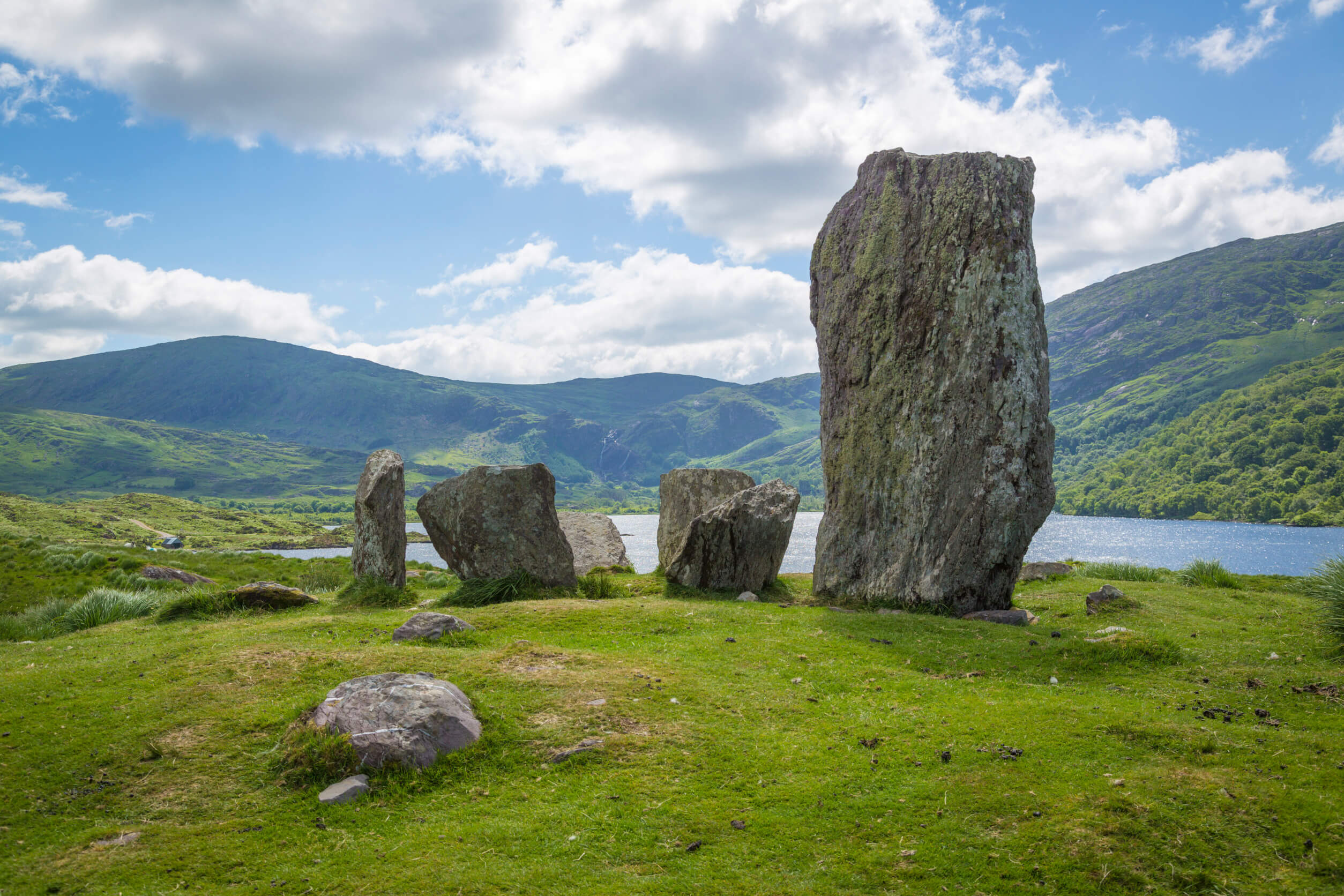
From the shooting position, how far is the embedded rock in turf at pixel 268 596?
17641 mm

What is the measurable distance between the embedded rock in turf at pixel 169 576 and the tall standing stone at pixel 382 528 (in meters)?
7.49

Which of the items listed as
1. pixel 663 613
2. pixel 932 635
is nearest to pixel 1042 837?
pixel 932 635

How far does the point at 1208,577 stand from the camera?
21.0 meters

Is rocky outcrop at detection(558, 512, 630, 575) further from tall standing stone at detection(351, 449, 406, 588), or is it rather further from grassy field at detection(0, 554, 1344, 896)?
grassy field at detection(0, 554, 1344, 896)

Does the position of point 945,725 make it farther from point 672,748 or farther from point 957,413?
point 957,413

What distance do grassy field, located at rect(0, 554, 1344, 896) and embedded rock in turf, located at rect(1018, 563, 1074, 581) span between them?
963 cm

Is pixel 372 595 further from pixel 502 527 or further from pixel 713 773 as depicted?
pixel 713 773

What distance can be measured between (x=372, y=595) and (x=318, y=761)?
1148cm

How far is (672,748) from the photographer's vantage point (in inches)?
345

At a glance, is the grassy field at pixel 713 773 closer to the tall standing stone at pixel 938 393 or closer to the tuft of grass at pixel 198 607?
the tuft of grass at pixel 198 607

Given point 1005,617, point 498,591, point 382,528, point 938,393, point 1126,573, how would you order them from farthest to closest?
1. point 1126,573
2. point 382,528
3. point 498,591
4. point 938,393
5. point 1005,617

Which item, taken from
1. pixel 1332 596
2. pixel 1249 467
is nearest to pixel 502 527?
pixel 1332 596

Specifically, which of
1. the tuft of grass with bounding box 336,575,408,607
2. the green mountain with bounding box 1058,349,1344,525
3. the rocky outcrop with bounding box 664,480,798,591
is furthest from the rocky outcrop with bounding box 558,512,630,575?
the green mountain with bounding box 1058,349,1344,525

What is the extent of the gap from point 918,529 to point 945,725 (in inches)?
349
